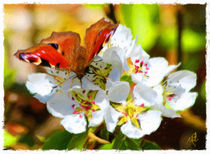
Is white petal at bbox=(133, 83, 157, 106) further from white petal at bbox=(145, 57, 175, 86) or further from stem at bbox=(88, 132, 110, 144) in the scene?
stem at bbox=(88, 132, 110, 144)

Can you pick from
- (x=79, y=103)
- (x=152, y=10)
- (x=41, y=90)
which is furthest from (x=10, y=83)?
(x=152, y=10)

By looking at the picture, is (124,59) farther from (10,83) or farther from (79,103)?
(10,83)

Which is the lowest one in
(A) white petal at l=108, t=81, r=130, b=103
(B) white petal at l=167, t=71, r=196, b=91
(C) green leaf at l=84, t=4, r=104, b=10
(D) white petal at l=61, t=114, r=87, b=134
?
(D) white petal at l=61, t=114, r=87, b=134

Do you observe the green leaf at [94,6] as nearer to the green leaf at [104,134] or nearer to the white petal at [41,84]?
the white petal at [41,84]

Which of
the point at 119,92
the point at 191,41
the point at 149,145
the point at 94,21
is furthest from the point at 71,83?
the point at 191,41

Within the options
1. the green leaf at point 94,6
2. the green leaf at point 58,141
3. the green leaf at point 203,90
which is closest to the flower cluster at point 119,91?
the green leaf at point 58,141

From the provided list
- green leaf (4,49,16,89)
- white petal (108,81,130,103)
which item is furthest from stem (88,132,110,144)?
green leaf (4,49,16,89)

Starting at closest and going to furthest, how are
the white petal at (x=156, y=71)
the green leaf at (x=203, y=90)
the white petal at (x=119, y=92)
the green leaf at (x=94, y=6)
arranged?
the white petal at (x=119, y=92), the white petal at (x=156, y=71), the green leaf at (x=203, y=90), the green leaf at (x=94, y=6)
